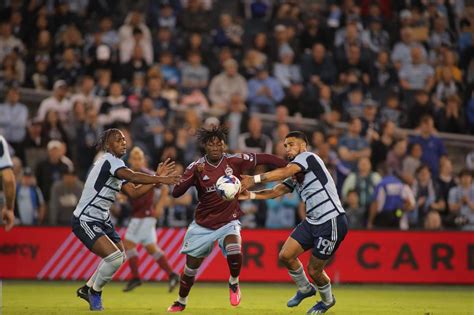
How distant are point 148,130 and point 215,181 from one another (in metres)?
7.68

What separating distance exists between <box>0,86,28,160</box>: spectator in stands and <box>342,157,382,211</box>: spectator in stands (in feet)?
21.7

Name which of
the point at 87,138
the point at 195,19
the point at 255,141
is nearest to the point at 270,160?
the point at 255,141

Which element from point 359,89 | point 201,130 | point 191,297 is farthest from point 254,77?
point 201,130

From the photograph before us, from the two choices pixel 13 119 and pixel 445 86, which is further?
pixel 445 86

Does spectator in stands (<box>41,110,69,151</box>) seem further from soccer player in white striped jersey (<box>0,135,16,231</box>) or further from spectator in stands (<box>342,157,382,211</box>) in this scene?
soccer player in white striped jersey (<box>0,135,16,231</box>)

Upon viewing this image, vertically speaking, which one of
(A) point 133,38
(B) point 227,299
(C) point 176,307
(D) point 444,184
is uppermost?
(A) point 133,38

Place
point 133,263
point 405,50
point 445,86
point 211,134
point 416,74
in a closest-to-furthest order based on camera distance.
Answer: point 211,134
point 133,263
point 445,86
point 416,74
point 405,50

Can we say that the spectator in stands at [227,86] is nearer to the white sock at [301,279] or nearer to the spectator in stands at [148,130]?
the spectator in stands at [148,130]

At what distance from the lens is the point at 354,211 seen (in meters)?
19.9

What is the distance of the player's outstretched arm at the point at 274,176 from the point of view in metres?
12.2

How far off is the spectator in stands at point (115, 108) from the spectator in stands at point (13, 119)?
1600mm

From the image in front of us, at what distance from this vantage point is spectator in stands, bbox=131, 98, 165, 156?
20281 mm

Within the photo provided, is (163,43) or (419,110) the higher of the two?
(163,43)

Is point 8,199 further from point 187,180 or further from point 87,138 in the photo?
point 87,138
